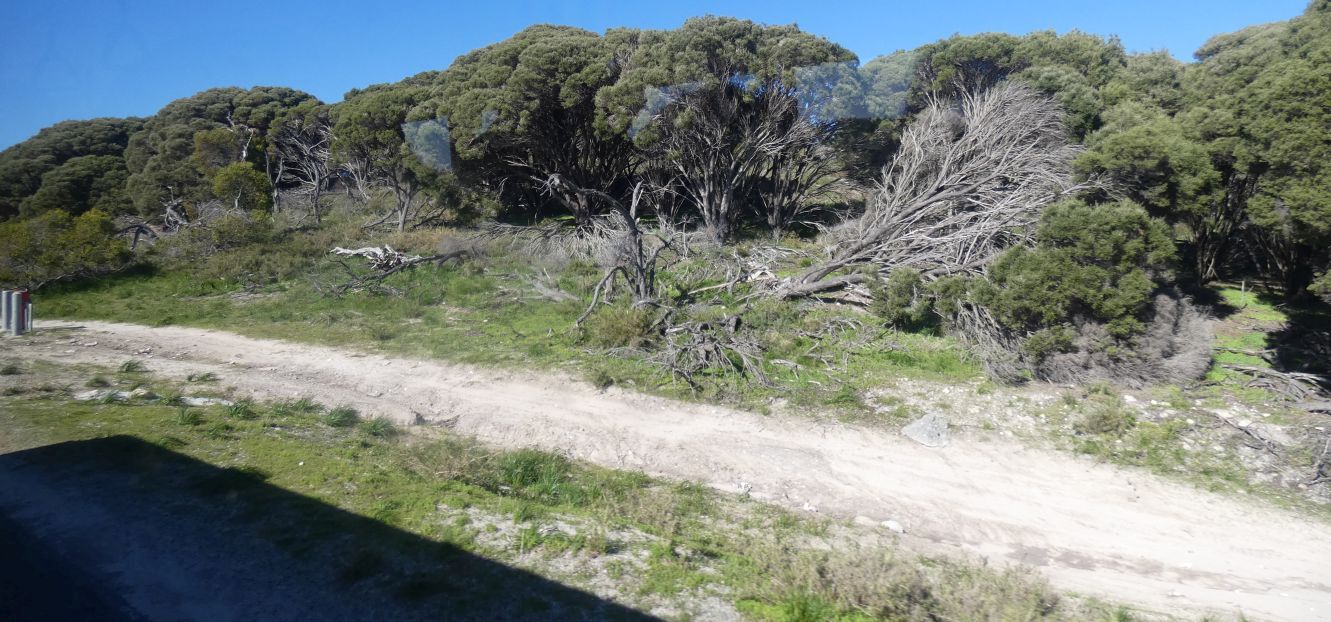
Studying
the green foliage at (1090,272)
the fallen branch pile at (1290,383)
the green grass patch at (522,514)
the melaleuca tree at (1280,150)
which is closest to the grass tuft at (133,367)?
the green grass patch at (522,514)

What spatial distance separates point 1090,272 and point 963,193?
5.25m

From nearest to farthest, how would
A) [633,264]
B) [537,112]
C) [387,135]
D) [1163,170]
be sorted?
[1163,170] < [633,264] < [537,112] < [387,135]

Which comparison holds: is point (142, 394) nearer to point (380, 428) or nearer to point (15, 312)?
point (380, 428)

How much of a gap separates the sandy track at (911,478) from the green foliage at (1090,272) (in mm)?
2729

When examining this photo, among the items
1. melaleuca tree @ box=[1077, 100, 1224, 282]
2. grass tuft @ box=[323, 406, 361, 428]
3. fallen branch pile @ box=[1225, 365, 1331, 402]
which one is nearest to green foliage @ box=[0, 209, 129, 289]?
grass tuft @ box=[323, 406, 361, 428]

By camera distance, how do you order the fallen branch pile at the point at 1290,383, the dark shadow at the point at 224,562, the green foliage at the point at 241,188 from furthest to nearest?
the green foliage at the point at 241,188 → the fallen branch pile at the point at 1290,383 → the dark shadow at the point at 224,562

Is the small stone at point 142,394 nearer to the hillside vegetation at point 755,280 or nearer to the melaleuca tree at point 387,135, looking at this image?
the hillside vegetation at point 755,280

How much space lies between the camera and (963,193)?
549 inches

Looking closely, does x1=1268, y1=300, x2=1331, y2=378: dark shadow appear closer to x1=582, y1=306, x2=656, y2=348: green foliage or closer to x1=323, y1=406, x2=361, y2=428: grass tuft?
x1=582, y1=306, x2=656, y2=348: green foliage

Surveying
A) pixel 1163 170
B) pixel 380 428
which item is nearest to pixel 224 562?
pixel 380 428

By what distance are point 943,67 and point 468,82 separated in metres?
14.3

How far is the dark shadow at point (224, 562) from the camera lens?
3.79 m

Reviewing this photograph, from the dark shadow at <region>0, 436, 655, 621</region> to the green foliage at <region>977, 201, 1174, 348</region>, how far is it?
8.08 metres

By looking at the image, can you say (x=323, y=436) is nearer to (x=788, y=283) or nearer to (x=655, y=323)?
(x=655, y=323)
